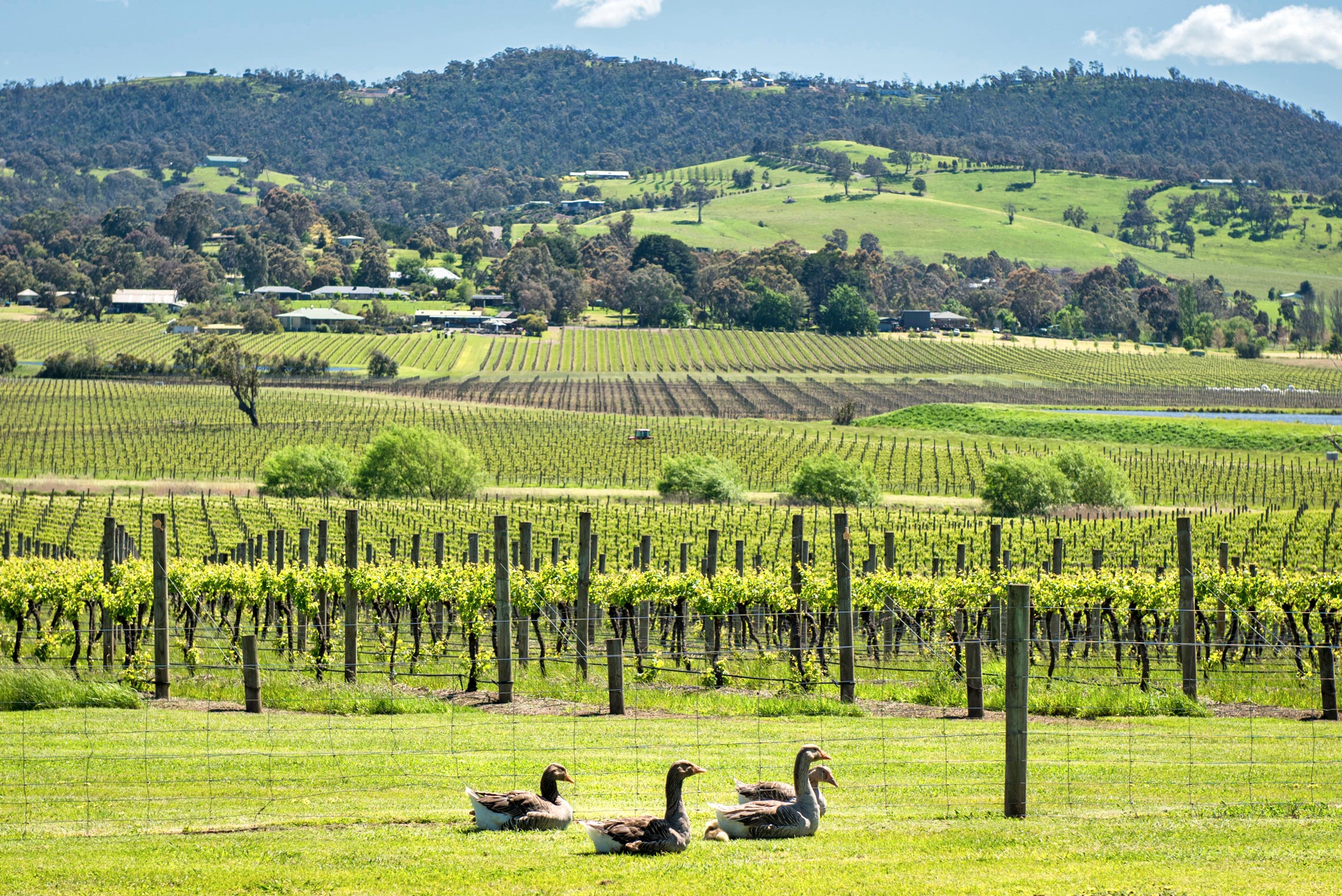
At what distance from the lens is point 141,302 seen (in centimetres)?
18175

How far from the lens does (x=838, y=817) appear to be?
33.7ft

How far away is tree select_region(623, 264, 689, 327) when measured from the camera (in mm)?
177500

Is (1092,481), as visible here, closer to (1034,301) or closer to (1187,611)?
(1187,611)

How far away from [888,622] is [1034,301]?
178 metres

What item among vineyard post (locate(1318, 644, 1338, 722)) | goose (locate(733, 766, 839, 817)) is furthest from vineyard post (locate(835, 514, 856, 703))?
goose (locate(733, 766, 839, 817))

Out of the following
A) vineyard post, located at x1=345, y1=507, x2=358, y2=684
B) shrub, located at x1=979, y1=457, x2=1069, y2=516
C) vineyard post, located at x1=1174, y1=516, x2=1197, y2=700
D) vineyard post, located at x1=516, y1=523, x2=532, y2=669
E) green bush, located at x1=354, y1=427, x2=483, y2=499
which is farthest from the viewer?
green bush, located at x1=354, y1=427, x2=483, y2=499

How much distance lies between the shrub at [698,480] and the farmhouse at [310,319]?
107 meters

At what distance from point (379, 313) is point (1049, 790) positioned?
163 m

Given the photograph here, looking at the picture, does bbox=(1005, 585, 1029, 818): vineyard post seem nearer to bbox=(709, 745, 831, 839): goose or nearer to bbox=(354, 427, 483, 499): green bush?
bbox=(709, 745, 831, 839): goose

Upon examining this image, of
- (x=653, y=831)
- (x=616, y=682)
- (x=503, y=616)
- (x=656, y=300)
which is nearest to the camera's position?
(x=653, y=831)

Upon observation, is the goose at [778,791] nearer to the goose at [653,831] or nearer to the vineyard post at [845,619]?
the goose at [653,831]

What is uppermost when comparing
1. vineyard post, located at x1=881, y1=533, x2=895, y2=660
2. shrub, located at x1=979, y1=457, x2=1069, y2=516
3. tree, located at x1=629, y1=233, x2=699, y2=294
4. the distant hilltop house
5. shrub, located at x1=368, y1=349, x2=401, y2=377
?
tree, located at x1=629, y1=233, x2=699, y2=294

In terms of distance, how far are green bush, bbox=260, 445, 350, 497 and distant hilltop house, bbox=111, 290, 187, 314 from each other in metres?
122

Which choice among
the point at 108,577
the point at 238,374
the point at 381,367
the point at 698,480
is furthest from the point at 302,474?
the point at 381,367
